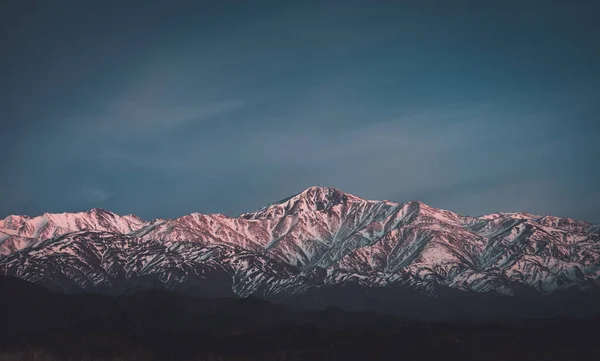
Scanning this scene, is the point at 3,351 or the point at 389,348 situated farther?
the point at 389,348

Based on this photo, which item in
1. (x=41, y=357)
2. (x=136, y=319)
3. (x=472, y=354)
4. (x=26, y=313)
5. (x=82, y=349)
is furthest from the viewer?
(x=26, y=313)

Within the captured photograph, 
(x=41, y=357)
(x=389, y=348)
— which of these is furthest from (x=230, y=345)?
(x=41, y=357)

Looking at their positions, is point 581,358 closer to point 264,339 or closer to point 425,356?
point 425,356

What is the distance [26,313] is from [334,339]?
85850mm

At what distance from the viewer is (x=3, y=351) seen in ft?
460

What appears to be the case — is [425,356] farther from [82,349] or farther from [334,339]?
[82,349]

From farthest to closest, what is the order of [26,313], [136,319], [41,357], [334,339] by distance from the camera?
[26,313] → [334,339] → [136,319] → [41,357]

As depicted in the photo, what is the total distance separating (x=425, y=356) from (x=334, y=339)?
28.2m

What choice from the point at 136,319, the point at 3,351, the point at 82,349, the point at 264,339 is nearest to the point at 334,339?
the point at 264,339

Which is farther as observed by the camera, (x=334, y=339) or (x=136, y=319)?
(x=334, y=339)

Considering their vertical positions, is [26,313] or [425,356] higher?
[26,313]

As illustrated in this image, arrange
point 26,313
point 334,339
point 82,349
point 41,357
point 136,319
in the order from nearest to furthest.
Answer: point 41,357 → point 82,349 → point 136,319 → point 334,339 → point 26,313

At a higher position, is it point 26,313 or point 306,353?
point 26,313

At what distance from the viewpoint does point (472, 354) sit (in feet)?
481
